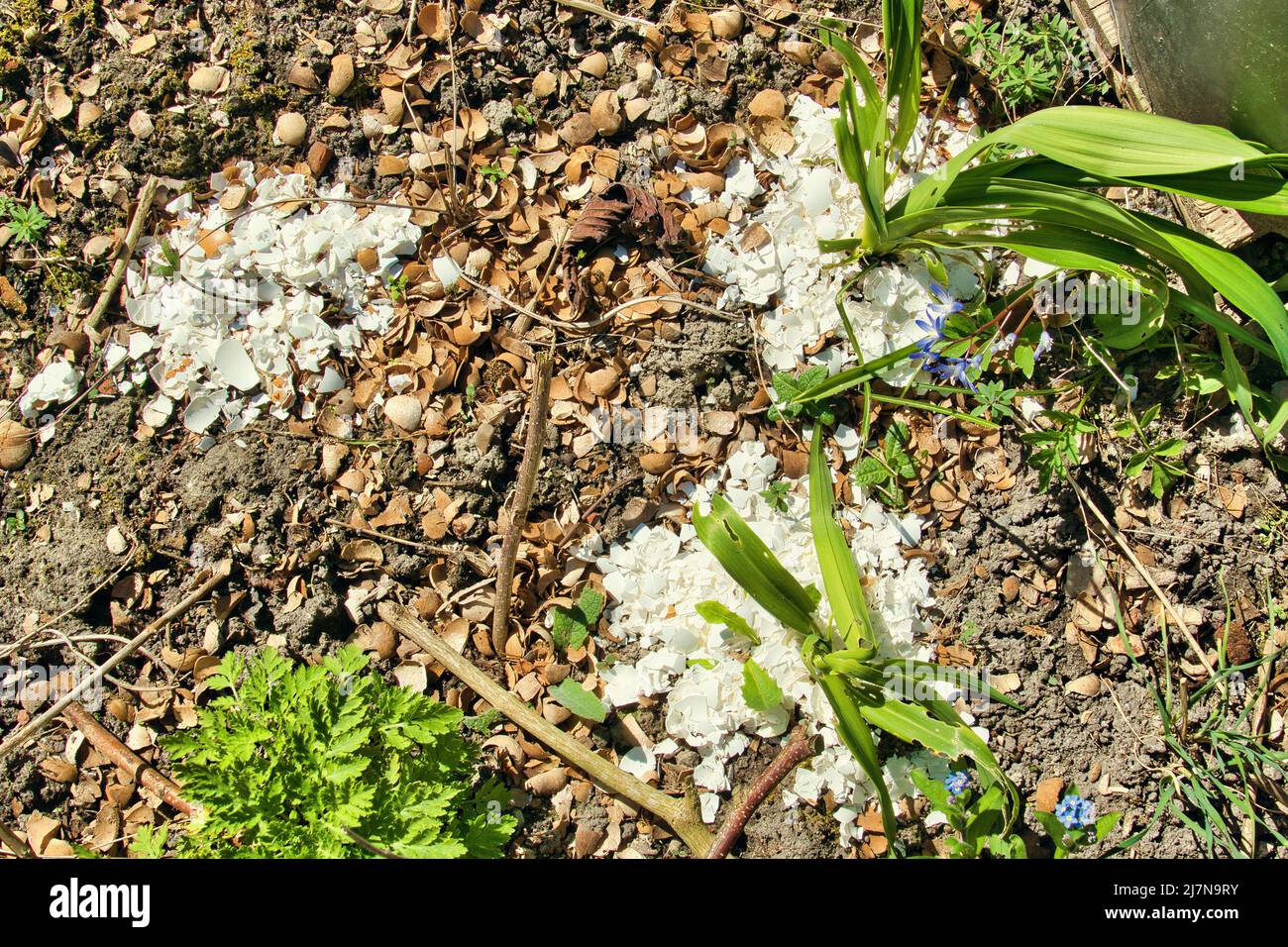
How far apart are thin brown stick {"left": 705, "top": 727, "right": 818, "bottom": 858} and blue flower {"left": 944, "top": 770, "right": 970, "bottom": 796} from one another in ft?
0.93

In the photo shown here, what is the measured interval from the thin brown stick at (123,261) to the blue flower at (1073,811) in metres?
2.43

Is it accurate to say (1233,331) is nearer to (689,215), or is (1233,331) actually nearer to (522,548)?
(689,215)

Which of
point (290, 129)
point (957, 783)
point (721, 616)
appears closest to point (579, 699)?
point (721, 616)

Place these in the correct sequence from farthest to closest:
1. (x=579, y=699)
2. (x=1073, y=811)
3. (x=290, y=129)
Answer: (x=290, y=129) < (x=579, y=699) < (x=1073, y=811)

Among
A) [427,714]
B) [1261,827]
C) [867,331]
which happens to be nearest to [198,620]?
[427,714]

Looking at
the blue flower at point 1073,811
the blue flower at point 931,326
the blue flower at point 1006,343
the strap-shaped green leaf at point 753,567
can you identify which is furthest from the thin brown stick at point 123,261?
the blue flower at point 1073,811

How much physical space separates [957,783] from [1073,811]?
0.25 metres

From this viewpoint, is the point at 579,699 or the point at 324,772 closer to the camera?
the point at 324,772

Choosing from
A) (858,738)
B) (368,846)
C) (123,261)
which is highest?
(123,261)

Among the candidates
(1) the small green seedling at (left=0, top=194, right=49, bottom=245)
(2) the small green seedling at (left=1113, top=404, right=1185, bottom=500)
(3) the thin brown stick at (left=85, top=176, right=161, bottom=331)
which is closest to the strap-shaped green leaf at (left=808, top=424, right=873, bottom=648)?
(2) the small green seedling at (left=1113, top=404, right=1185, bottom=500)

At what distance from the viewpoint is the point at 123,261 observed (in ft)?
7.06

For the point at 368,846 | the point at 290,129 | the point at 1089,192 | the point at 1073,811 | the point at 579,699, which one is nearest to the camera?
the point at 368,846

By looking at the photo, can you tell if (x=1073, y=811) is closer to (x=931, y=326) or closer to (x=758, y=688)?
(x=758, y=688)

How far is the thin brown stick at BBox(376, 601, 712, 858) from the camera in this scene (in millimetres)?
1902
